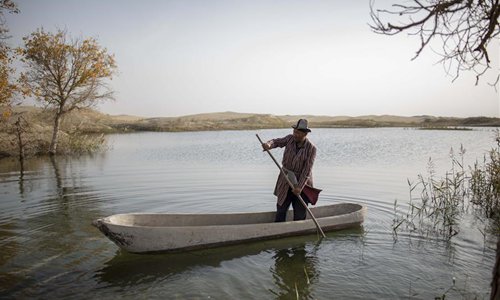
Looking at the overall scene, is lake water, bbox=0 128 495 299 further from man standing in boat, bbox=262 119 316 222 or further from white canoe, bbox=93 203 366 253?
man standing in boat, bbox=262 119 316 222

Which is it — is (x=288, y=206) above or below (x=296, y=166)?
below

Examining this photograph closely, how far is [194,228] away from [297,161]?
8.00 feet

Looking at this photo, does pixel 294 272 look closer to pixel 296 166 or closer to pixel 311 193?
pixel 311 193

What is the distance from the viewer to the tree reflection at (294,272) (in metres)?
5.41

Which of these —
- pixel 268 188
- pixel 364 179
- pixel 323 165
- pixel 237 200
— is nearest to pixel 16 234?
pixel 237 200

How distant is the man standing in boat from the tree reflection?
0.90 m

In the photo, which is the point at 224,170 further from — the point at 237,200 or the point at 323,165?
the point at 237,200

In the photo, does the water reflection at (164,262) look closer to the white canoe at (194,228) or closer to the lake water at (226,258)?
the lake water at (226,258)

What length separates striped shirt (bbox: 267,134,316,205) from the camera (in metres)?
7.30

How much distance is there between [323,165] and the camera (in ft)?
61.8

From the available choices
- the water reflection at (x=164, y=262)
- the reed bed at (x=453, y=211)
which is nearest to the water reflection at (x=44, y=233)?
the water reflection at (x=164, y=262)

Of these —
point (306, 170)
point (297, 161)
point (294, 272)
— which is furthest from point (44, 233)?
point (306, 170)

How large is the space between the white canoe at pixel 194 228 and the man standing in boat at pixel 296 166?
0.45 m

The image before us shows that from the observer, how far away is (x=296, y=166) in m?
7.47
